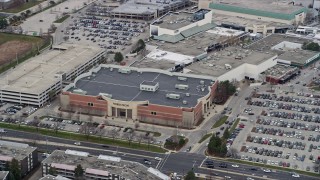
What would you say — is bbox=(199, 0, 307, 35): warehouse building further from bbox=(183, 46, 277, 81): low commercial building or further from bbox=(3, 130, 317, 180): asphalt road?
bbox=(3, 130, 317, 180): asphalt road

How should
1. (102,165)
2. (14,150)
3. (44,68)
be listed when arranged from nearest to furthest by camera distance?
1. (102,165)
2. (14,150)
3. (44,68)

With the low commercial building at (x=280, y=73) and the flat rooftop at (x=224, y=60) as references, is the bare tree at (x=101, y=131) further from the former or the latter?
the low commercial building at (x=280, y=73)

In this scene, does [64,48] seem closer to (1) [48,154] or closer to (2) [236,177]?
(1) [48,154]

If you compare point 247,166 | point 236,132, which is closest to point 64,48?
point 236,132

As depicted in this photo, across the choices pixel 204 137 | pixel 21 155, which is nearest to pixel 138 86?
pixel 204 137

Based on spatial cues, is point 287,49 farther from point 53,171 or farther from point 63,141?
point 53,171

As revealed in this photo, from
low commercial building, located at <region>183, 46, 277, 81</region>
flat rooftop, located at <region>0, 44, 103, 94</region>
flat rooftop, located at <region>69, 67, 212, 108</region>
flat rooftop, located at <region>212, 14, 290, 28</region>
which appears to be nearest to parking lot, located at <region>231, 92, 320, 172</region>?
low commercial building, located at <region>183, 46, 277, 81</region>
